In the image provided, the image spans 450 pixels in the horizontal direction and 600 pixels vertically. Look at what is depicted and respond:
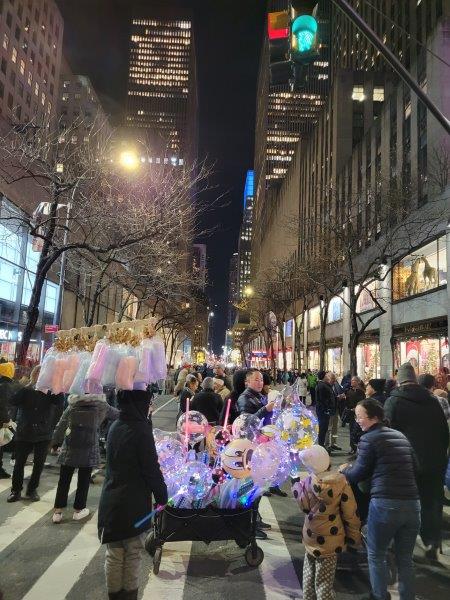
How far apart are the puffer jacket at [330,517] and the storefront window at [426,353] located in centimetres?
1897

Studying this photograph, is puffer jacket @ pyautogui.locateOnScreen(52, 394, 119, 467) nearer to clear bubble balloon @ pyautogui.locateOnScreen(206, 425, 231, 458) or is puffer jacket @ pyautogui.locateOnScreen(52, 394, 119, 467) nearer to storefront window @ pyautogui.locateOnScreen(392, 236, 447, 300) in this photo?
clear bubble balloon @ pyautogui.locateOnScreen(206, 425, 231, 458)

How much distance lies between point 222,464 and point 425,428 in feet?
8.51

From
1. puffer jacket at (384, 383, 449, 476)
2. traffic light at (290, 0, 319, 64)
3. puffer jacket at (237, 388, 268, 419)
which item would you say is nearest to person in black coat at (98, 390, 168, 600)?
puffer jacket at (384, 383, 449, 476)

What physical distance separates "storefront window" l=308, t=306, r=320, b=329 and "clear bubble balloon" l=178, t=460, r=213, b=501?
4511 cm

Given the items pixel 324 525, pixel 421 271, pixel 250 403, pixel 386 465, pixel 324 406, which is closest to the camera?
pixel 324 525

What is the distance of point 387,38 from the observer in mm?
58656

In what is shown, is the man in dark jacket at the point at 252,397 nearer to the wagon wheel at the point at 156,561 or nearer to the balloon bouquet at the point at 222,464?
the balloon bouquet at the point at 222,464

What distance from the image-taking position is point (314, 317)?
51.9 m

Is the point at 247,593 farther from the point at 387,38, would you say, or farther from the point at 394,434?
the point at 387,38

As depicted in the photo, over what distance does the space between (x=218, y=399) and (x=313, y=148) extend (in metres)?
65.8

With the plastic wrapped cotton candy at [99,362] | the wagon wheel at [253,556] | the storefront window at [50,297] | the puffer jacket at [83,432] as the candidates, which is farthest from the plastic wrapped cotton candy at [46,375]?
the storefront window at [50,297]

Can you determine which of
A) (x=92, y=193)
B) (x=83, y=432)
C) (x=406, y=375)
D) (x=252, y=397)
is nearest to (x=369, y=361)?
(x=92, y=193)

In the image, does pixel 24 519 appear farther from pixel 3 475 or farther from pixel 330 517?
pixel 330 517

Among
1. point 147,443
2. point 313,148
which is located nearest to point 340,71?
point 313,148
